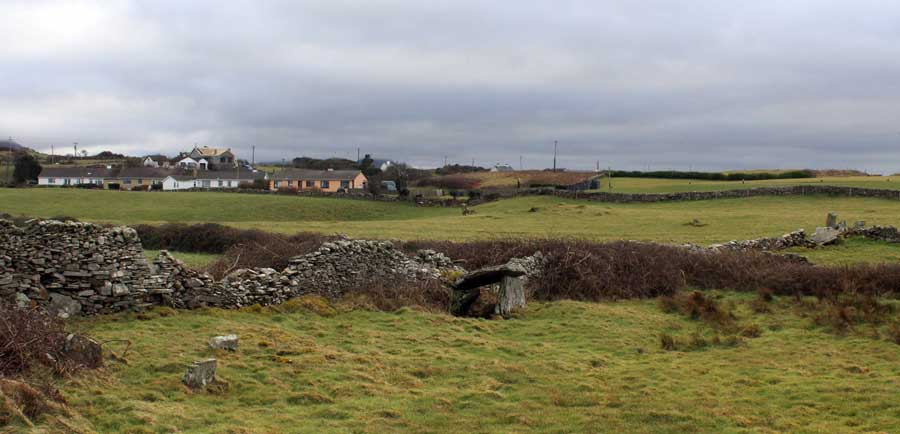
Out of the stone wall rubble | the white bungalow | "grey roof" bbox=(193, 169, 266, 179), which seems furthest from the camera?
the white bungalow

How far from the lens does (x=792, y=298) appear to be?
22.7 meters

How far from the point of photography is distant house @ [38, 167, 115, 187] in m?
124

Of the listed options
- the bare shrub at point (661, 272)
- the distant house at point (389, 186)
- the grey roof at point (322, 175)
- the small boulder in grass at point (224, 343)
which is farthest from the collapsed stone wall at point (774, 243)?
the grey roof at point (322, 175)

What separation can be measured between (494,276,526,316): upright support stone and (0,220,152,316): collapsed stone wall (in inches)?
359

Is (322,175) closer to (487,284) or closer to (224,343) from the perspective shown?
(487,284)

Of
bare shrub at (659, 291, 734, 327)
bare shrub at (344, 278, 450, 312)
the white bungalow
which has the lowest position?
bare shrub at (659, 291, 734, 327)

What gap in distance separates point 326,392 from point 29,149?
206771 mm

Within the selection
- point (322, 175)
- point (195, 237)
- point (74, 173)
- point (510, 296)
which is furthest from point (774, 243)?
point (74, 173)

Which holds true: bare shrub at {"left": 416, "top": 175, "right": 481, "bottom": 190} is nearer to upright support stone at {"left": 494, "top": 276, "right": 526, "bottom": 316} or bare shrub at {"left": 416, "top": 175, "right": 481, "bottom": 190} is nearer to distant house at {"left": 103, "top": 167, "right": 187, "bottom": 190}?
distant house at {"left": 103, "top": 167, "right": 187, "bottom": 190}

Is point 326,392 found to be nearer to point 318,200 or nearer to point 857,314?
point 857,314

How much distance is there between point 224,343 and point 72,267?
4.61 m

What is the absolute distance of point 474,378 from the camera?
1339 centimetres

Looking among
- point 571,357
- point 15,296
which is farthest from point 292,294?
point 571,357

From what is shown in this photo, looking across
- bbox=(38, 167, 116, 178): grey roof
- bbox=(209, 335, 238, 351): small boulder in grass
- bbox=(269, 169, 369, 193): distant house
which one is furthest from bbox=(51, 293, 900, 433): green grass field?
bbox=(38, 167, 116, 178): grey roof
